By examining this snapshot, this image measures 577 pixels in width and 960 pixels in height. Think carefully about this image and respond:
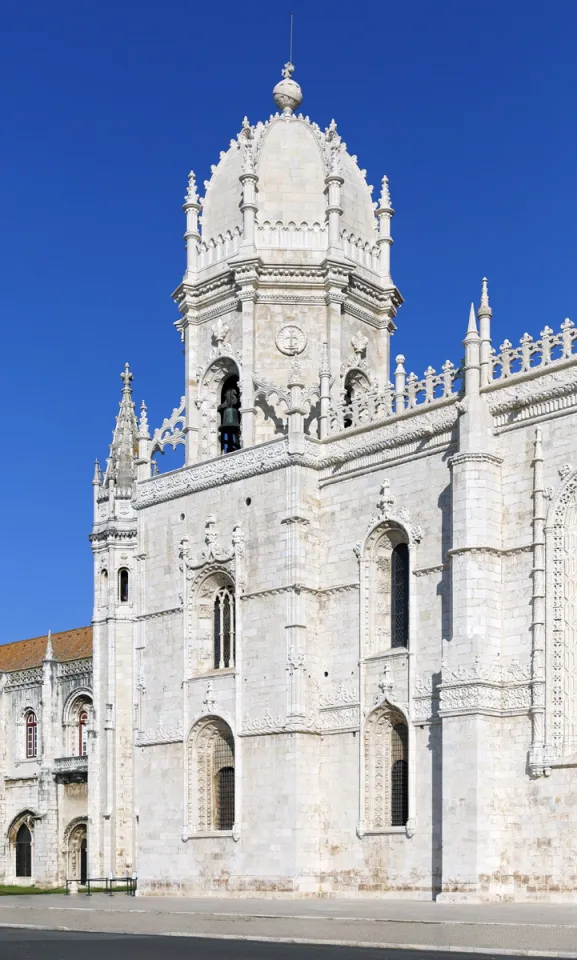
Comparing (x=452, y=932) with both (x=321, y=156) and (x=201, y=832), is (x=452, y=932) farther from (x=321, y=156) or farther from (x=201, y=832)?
(x=321, y=156)

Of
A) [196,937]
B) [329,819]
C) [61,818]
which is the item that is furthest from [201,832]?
[61,818]

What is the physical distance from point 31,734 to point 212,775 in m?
26.8

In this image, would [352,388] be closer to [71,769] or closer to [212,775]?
[212,775]

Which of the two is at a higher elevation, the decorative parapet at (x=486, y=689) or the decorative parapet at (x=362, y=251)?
the decorative parapet at (x=362, y=251)

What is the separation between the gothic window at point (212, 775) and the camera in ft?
115

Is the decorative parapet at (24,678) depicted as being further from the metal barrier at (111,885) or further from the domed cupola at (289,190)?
the domed cupola at (289,190)

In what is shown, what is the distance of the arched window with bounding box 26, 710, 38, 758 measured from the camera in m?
60.0

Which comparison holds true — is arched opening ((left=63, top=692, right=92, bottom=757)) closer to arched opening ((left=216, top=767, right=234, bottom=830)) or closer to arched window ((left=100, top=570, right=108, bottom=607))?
arched window ((left=100, top=570, right=108, bottom=607))

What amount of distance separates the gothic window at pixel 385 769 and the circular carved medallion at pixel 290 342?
10354 millimetres

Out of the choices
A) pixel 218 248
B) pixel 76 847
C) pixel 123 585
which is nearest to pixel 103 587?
pixel 123 585

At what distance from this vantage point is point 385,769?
3222cm

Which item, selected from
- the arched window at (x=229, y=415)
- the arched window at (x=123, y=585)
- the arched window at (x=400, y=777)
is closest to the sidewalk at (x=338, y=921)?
the arched window at (x=400, y=777)

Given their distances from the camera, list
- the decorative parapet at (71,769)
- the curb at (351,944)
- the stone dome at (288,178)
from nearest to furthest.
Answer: the curb at (351,944) → the stone dome at (288,178) → the decorative parapet at (71,769)

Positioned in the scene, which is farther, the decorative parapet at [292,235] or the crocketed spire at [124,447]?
the crocketed spire at [124,447]
